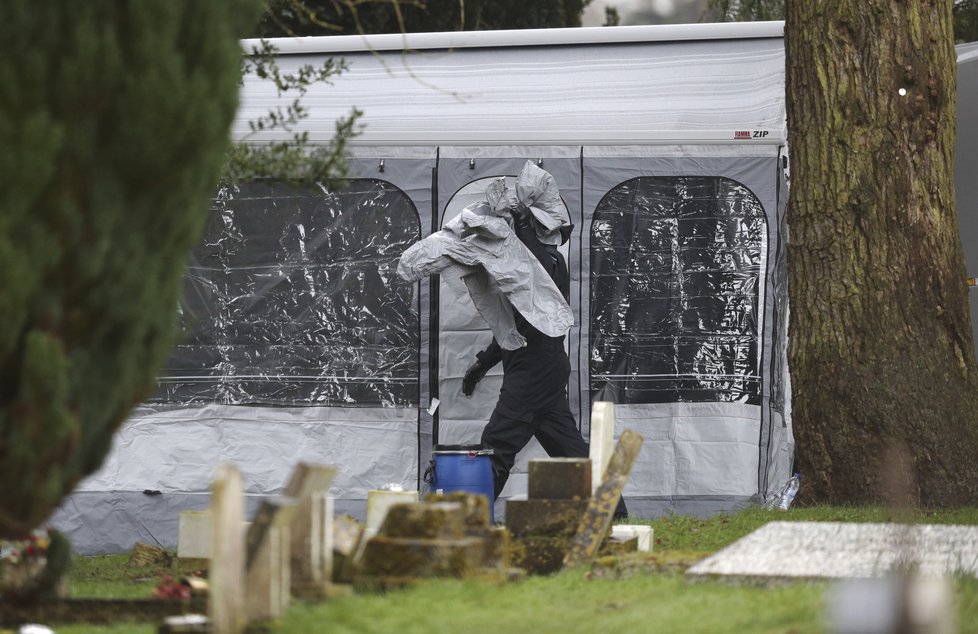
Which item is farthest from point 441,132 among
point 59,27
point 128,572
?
point 59,27

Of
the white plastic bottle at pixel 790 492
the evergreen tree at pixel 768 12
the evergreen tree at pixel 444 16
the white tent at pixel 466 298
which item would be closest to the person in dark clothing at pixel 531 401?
the white tent at pixel 466 298

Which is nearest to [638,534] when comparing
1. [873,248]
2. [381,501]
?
[381,501]

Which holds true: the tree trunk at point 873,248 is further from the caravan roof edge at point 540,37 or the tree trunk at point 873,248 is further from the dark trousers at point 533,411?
the dark trousers at point 533,411

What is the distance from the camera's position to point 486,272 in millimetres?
7801

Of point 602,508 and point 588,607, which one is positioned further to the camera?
point 602,508

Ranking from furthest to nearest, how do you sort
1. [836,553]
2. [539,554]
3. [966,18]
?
[966,18]
[539,554]
[836,553]

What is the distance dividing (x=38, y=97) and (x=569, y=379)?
5.56 metres

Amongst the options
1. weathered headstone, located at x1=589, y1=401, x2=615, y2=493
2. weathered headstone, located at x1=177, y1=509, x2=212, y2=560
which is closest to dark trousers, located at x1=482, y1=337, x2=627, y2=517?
weathered headstone, located at x1=177, y1=509, x2=212, y2=560

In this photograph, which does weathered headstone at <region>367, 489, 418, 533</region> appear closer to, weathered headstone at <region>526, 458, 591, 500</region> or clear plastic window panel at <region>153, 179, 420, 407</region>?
weathered headstone at <region>526, 458, 591, 500</region>

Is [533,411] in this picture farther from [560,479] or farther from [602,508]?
[602,508]

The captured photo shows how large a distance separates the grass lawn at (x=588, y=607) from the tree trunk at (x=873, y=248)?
2.87 meters

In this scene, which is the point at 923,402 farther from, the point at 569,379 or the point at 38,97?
the point at 38,97

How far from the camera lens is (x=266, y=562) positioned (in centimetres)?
322

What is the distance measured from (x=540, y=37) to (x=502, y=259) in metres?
1.53
